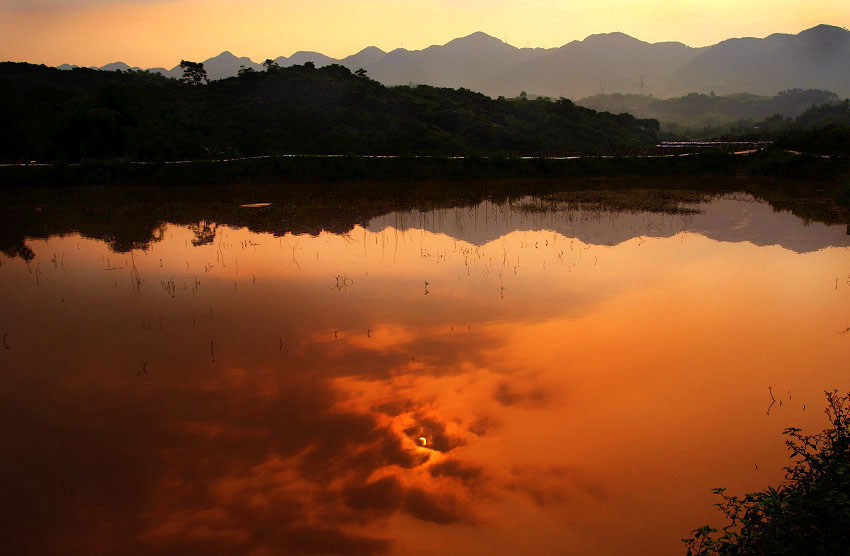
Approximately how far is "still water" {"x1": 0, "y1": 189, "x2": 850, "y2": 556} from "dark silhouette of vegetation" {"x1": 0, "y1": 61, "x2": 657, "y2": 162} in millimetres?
20720

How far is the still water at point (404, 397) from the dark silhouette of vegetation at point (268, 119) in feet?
68.0

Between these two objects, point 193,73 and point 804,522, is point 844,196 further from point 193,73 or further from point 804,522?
point 193,73

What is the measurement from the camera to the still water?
4.21 metres

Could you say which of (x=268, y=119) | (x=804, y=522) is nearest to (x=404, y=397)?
(x=804, y=522)

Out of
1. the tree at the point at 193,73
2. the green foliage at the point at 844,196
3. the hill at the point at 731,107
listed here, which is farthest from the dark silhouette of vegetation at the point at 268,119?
the hill at the point at 731,107

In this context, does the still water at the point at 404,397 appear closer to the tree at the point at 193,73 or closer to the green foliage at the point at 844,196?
the green foliage at the point at 844,196

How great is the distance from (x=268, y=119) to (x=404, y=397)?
128 feet

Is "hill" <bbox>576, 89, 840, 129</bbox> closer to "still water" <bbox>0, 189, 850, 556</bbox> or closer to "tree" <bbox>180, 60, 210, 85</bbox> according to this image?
"tree" <bbox>180, 60, 210, 85</bbox>

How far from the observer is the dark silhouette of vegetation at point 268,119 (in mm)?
28594

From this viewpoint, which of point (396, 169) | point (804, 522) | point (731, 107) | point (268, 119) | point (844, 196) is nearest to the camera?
point (804, 522)

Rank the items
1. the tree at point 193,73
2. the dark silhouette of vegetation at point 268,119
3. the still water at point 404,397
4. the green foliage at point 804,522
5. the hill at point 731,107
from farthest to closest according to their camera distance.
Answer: the hill at point 731,107 → the tree at point 193,73 → the dark silhouette of vegetation at point 268,119 → the still water at point 404,397 → the green foliage at point 804,522

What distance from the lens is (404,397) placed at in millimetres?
5836

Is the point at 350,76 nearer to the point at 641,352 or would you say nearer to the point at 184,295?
the point at 184,295

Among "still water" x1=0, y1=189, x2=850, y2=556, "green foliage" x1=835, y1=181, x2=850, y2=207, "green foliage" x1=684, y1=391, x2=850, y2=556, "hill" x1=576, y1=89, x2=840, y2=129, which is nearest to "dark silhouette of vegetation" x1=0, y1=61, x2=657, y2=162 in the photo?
"green foliage" x1=835, y1=181, x2=850, y2=207
